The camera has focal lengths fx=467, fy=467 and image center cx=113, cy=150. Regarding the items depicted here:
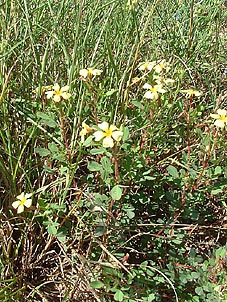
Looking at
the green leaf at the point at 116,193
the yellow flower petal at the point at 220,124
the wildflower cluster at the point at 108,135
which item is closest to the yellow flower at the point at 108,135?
the wildflower cluster at the point at 108,135

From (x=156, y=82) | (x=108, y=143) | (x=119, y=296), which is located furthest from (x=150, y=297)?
(x=156, y=82)

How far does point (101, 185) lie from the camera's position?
1323 mm

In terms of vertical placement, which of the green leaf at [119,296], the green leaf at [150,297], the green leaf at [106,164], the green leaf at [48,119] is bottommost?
the green leaf at [150,297]

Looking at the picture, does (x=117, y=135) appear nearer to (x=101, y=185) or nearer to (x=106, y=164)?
(x=106, y=164)

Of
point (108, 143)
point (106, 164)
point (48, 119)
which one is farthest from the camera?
point (48, 119)

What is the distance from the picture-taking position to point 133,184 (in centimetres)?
143

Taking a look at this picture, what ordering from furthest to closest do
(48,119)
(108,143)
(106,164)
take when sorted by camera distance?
(48,119) → (106,164) → (108,143)

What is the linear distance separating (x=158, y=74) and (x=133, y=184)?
34cm

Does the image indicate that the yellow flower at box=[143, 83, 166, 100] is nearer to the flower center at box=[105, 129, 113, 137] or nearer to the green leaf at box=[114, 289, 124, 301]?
the flower center at box=[105, 129, 113, 137]

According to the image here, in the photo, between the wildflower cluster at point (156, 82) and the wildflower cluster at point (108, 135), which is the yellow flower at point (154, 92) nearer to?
the wildflower cluster at point (156, 82)

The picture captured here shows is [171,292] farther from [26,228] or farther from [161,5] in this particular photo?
[161,5]

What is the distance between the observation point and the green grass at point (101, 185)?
1.26 m

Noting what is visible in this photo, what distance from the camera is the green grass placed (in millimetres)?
1264

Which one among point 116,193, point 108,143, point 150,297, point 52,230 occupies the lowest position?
point 150,297
